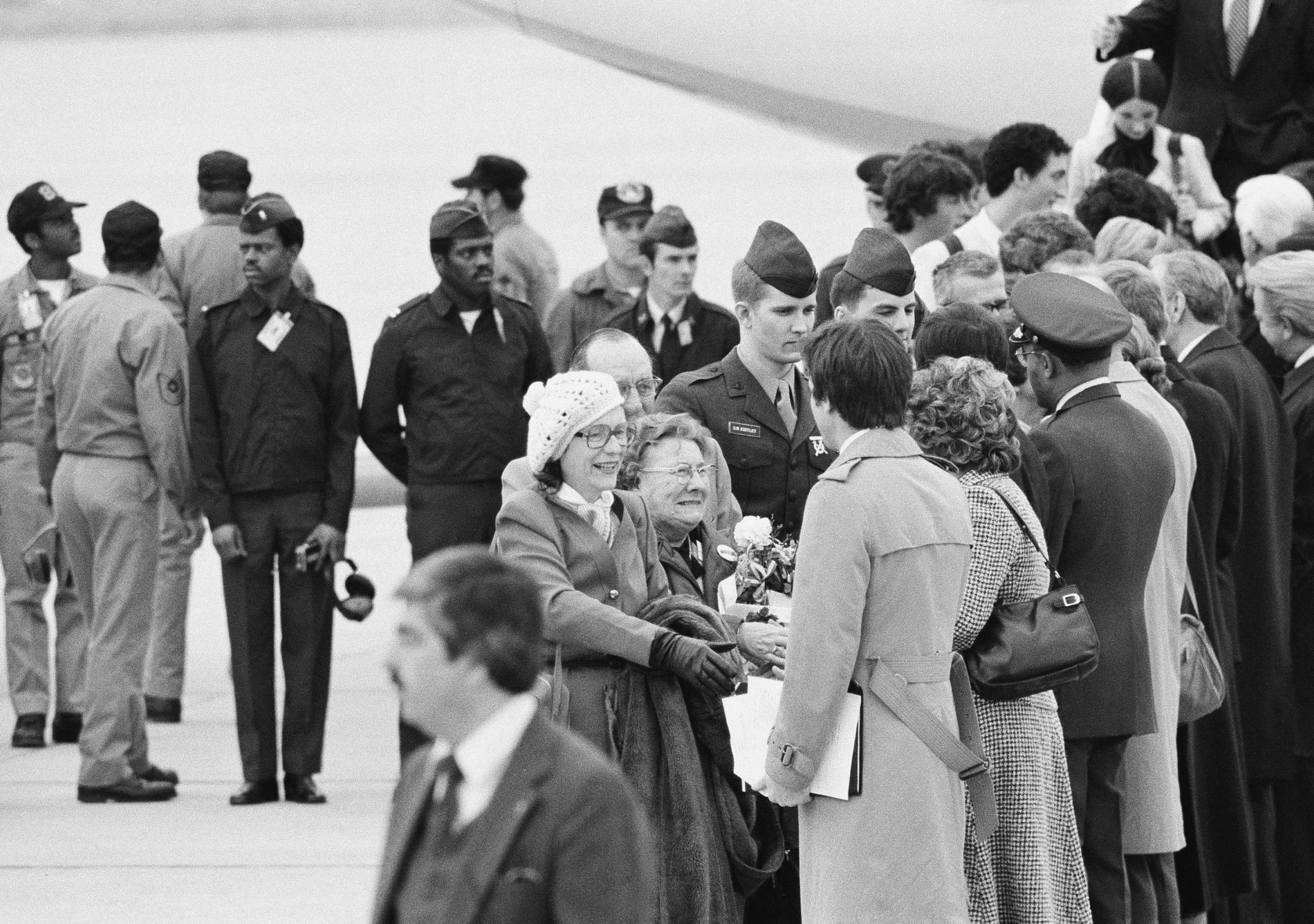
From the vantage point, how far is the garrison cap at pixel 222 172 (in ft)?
23.5

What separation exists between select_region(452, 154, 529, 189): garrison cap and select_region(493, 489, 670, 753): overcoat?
4798 millimetres

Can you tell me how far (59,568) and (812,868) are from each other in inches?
156

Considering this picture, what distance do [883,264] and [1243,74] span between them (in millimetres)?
3638

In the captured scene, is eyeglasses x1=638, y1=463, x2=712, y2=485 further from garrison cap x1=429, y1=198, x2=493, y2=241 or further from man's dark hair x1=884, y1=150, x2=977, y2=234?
garrison cap x1=429, y1=198, x2=493, y2=241

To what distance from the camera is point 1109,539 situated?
152 inches

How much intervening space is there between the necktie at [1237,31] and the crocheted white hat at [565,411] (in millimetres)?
4657

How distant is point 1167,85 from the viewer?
25.3 feet

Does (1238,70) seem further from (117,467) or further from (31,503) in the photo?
(31,503)

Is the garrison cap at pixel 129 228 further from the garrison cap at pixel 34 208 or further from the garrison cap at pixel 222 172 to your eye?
the garrison cap at pixel 222 172

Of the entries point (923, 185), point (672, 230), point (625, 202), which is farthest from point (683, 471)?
point (625, 202)

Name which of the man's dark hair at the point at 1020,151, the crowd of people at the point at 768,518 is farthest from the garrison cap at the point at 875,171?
the man's dark hair at the point at 1020,151

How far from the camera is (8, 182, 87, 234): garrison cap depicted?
21.2ft

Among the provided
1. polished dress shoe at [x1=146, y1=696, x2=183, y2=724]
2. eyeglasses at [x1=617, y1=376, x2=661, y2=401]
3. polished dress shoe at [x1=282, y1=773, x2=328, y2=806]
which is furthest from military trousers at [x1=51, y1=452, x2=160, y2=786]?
eyeglasses at [x1=617, y1=376, x2=661, y2=401]

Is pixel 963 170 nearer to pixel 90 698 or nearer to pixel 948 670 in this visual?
pixel 948 670
